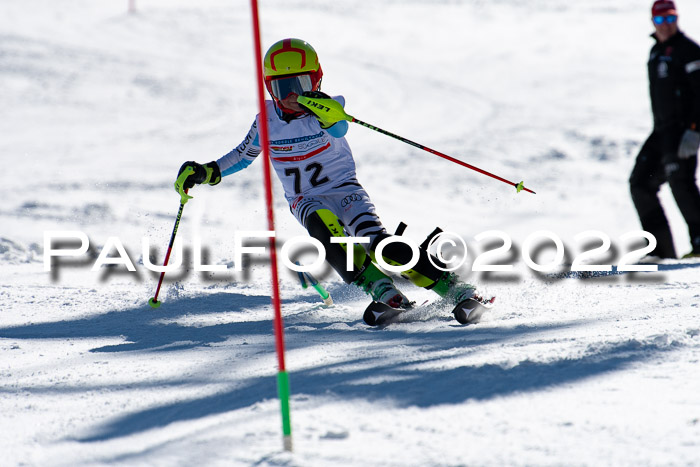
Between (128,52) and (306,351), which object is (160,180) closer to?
(306,351)

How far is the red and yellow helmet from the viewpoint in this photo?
4.21 metres

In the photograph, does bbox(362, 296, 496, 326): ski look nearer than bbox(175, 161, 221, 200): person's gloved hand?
Yes

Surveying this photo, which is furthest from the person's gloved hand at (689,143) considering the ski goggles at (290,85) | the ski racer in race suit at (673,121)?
the ski goggles at (290,85)

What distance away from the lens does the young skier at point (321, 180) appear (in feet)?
13.0

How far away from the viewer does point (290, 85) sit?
422 centimetres

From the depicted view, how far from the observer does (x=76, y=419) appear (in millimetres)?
2539

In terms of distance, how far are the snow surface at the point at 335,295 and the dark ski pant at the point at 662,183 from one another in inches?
18.8

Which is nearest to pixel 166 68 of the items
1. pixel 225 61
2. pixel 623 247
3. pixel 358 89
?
pixel 225 61

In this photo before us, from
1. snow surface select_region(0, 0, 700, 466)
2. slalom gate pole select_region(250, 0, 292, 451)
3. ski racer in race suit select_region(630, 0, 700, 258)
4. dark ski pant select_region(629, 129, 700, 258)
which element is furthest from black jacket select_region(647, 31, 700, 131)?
slalom gate pole select_region(250, 0, 292, 451)

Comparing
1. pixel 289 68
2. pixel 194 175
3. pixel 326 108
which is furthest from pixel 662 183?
pixel 194 175

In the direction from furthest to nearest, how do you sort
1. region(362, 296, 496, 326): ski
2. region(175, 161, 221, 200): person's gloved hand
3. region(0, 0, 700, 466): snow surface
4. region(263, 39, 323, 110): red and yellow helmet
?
region(175, 161, 221, 200): person's gloved hand
region(263, 39, 323, 110): red and yellow helmet
region(362, 296, 496, 326): ski
region(0, 0, 700, 466): snow surface

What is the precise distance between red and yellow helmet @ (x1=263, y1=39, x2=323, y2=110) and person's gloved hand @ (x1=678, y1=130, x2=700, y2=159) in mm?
2746

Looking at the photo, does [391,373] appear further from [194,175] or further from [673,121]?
[673,121]

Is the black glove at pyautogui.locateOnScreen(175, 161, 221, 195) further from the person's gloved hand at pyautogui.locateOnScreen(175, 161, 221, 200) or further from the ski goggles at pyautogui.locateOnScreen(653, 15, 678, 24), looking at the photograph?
the ski goggles at pyautogui.locateOnScreen(653, 15, 678, 24)
